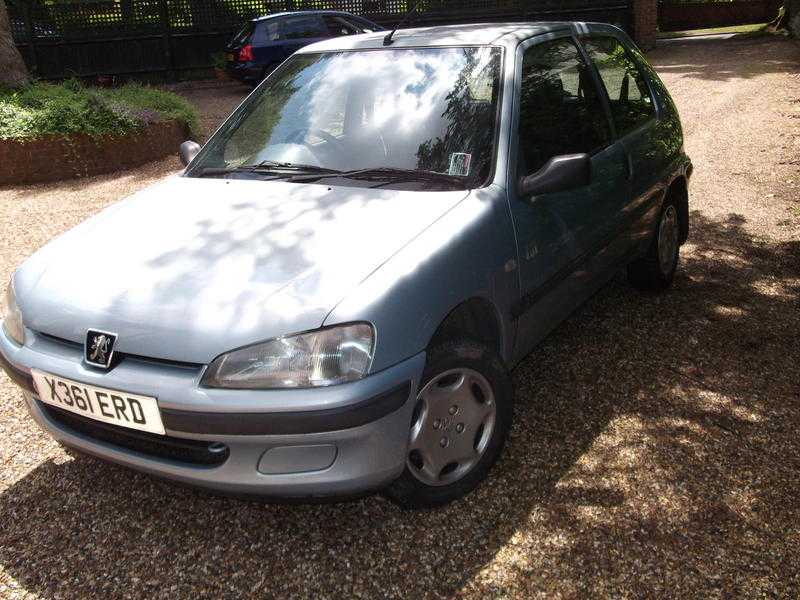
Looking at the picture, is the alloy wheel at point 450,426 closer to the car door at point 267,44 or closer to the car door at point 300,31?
the car door at point 267,44

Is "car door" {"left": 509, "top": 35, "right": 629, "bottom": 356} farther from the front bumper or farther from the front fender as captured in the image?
the front bumper

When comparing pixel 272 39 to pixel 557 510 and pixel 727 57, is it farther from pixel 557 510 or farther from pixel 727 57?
pixel 557 510

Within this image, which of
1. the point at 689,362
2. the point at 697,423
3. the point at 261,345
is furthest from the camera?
the point at 689,362

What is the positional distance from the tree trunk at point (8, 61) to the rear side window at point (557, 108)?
394 inches

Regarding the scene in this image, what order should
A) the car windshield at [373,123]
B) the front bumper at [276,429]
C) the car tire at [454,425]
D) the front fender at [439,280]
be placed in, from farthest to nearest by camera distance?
1. the car windshield at [373,123]
2. the car tire at [454,425]
3. the front fender at [439,280]
4. the front bumper at [276,429]

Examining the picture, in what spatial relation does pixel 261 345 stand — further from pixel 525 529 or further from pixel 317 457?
pixel 525 529

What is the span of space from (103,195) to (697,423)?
7292 mm

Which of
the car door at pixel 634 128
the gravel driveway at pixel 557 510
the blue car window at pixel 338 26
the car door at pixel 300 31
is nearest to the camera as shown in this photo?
the gravel driveway at pixel 557 510

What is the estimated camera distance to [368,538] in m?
2.92

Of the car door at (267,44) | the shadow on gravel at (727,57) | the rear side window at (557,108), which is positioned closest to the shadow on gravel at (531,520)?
the rear side window at (557,108)

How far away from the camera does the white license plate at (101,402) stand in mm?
2510

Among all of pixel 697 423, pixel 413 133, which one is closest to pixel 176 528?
pixel 413 133

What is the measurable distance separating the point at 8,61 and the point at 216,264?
10.6m

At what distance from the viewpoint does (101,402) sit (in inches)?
102
